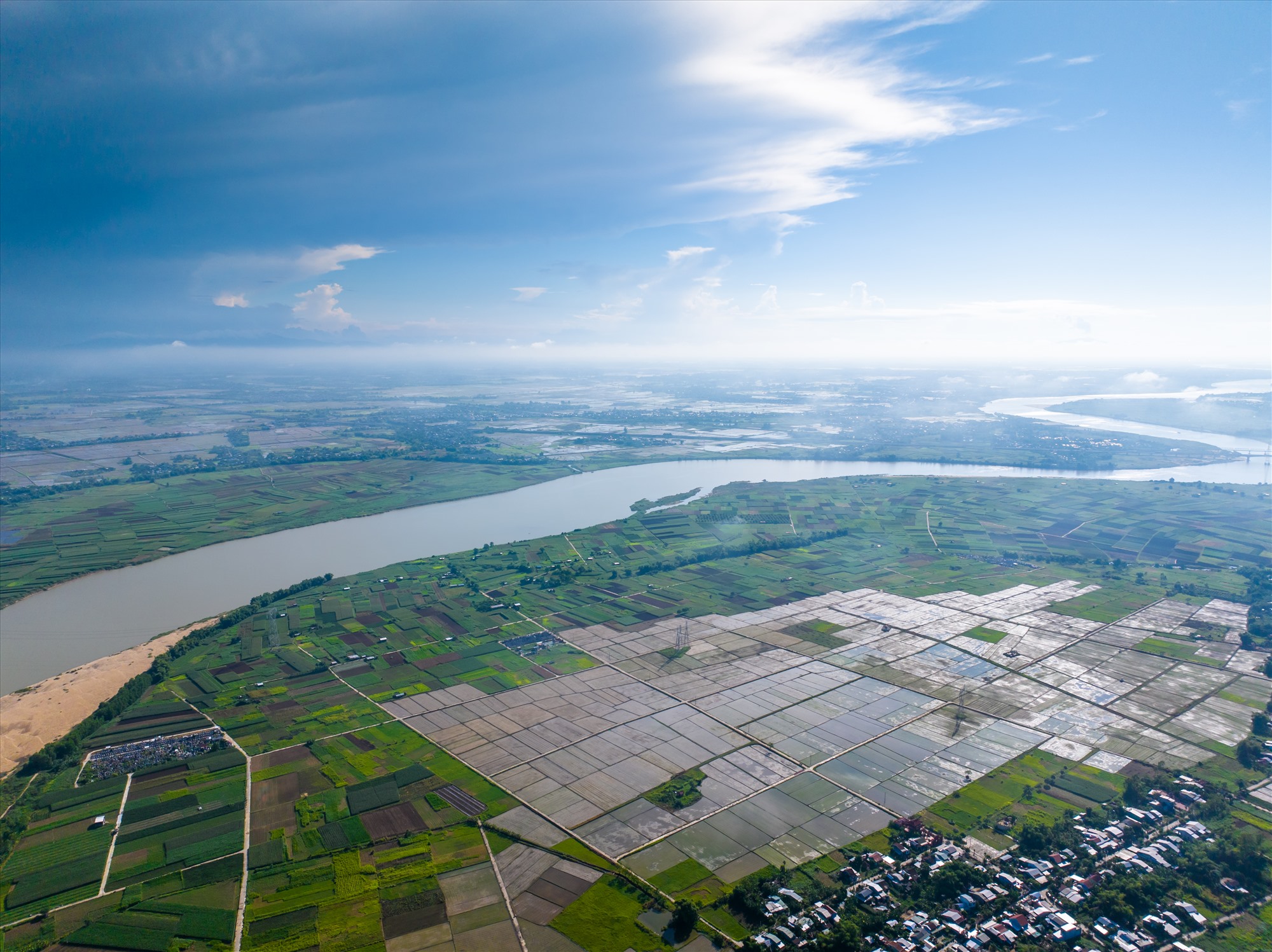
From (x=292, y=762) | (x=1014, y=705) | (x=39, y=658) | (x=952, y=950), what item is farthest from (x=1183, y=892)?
(x=39, y=658)

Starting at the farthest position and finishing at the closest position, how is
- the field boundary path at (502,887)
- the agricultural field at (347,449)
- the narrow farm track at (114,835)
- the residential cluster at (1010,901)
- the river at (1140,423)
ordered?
the river at (1140,423), the agricultural field at (347,449), the narrow farm track at (114,835), the field boundary path at (502,887), the residential cluster at (1010,901)

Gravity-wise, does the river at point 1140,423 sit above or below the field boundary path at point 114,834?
above

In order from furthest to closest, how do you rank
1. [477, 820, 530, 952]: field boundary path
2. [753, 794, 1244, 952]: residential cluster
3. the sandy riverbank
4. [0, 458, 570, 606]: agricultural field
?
[0, 458, 570, 606]: agricultural field, the sandy riverbank, [477, 820, 530, 952]: field boundary path, [753, 794, 1244, 952]: residential cluster

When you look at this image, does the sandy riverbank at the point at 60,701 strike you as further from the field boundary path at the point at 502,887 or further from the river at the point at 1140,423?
the river at the point at 1140,423

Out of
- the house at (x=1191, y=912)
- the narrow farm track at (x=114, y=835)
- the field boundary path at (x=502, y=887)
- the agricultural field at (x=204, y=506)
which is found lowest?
the house at (x=1191, y=912)

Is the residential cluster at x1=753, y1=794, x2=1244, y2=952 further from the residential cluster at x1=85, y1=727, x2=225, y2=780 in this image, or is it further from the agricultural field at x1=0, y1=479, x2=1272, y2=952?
the residential cluster at x1=85, y1=727, x2=225, y2=780

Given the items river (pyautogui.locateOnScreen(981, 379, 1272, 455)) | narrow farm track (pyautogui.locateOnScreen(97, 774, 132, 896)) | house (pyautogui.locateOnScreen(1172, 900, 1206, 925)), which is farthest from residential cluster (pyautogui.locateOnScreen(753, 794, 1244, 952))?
river (pyautogui.locateOnScreen(981, 379, 1272, 455))

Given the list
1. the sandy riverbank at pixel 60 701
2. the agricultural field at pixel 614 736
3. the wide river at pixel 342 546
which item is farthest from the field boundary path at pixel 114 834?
the wide river at pixel 342 546

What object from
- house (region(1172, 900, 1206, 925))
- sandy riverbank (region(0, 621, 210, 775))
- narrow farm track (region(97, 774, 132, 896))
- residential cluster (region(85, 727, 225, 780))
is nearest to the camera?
house (region(1172, 900, 1206, 925))

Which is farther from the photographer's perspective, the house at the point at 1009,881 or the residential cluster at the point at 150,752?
the residential cluster at the point at 150,752
